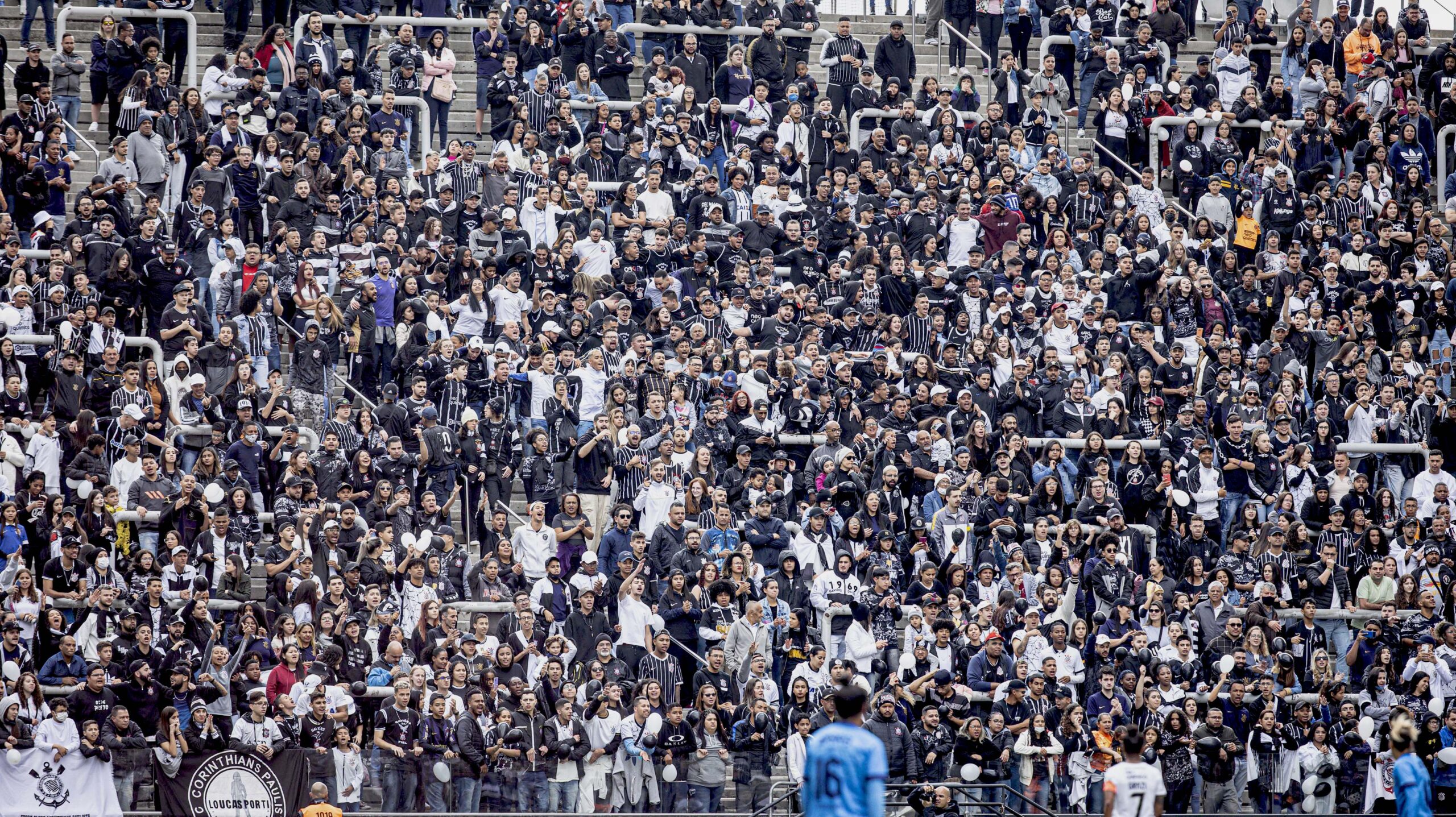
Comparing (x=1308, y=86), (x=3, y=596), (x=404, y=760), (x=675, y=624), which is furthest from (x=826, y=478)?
(x=1308, y=86)

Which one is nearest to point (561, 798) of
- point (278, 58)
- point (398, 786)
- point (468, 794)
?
point (468, 794)

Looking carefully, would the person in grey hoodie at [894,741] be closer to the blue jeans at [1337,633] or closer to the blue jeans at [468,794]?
the blue jeans at [468,794]

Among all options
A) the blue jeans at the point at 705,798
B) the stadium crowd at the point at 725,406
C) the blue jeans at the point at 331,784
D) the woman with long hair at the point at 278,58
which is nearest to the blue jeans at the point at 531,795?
the stadium crowd at the point at 725,406

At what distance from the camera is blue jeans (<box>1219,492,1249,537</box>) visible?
77.3 ft

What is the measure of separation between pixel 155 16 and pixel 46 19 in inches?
59.2

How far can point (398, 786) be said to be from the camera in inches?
731

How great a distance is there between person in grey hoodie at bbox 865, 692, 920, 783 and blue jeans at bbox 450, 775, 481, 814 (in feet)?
11.1

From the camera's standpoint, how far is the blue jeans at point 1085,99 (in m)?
28.6

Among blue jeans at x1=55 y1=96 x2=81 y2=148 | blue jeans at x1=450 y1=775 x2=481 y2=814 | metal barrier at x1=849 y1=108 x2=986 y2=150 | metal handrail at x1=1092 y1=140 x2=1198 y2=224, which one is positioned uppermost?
blue jeans at x1=55 y1=96 x2=81 y2=148

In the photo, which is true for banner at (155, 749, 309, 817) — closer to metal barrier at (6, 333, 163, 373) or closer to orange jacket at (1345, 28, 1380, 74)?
metal barrier at (6, 333, 163, 373)

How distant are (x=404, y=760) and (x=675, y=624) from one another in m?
3.30

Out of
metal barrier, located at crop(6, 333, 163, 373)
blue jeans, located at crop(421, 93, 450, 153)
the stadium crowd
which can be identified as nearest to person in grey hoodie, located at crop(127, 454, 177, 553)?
the stadium crowd

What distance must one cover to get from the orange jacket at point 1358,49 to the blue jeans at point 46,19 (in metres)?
16.6

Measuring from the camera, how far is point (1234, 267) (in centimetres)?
2625
